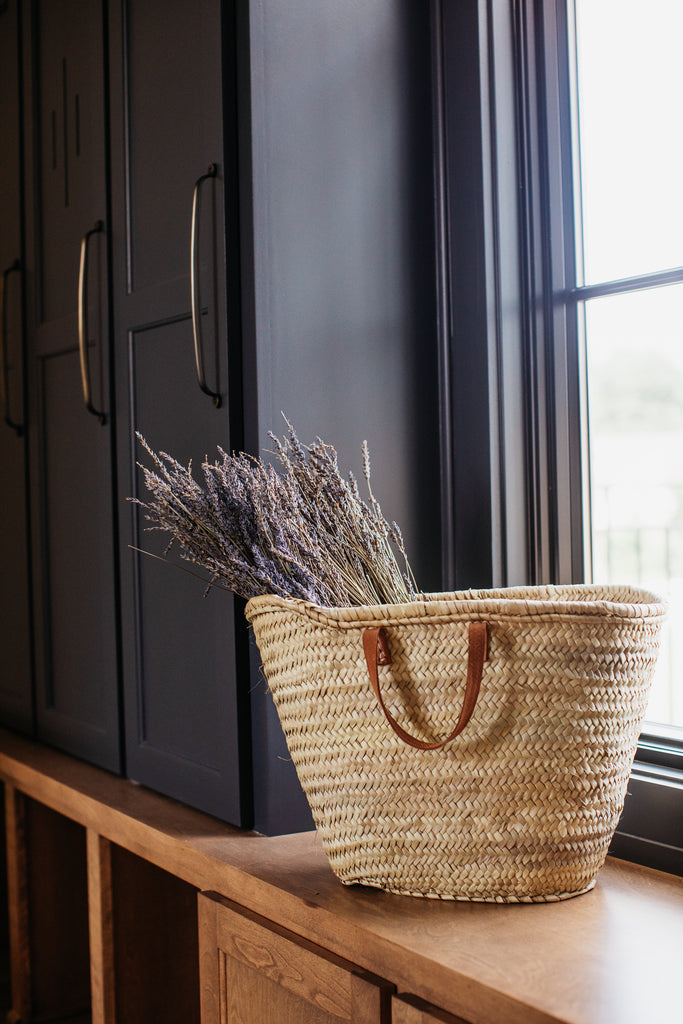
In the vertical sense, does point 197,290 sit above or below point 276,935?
above

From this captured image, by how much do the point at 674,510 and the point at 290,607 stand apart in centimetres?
61

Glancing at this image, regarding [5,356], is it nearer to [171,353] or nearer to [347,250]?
[171,353]

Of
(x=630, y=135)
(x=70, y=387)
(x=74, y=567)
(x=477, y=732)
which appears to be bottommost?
(x=477, y=732)

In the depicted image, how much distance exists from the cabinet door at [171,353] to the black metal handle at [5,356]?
0.50 m

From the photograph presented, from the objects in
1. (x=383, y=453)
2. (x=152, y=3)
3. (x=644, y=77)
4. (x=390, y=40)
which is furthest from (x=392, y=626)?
(x=152, y=3)

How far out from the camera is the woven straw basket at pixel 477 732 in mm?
937

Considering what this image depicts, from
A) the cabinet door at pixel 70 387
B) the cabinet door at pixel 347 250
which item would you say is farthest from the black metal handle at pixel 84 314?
the cabinet door at pixel 347 250

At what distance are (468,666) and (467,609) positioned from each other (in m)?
0.06

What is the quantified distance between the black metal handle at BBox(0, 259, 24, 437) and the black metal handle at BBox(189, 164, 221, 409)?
80 centimetres

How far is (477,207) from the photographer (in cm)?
145

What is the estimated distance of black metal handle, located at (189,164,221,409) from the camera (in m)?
1.35

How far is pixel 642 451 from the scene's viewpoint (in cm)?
133

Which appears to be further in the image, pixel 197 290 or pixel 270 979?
pixel 197 290

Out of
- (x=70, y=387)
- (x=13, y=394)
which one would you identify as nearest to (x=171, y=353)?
(x=70, y=387)
